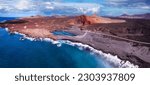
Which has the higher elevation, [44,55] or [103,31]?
[103,31]

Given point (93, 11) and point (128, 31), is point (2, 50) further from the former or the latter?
point (128, 31)

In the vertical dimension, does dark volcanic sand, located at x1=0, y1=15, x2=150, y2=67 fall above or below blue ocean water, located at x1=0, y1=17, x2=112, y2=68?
above

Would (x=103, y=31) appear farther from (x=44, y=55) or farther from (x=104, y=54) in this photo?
(x=44, y=55)

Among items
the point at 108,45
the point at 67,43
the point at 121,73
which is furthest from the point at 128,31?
the point at 67,43

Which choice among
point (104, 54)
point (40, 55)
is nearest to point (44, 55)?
point (40, 55)
